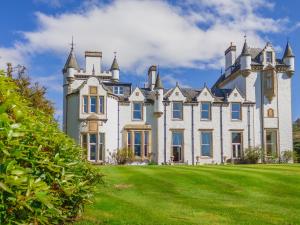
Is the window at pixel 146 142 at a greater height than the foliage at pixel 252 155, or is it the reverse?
the window at pixel 146 142

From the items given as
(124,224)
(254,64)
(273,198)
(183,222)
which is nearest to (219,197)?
(273,198)

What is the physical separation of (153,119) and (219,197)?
29.5 metres

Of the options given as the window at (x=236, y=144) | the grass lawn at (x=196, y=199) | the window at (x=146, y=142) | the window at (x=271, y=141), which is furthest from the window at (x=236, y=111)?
the grass lawn at (x=196, y=199)

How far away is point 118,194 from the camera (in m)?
19.2

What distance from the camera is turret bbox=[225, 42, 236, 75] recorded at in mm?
55906

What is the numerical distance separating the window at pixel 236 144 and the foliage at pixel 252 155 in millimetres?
1106

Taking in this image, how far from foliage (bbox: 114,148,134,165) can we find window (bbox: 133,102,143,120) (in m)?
4.02

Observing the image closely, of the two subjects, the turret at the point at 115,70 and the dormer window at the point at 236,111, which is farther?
the turret at the point at 115,70

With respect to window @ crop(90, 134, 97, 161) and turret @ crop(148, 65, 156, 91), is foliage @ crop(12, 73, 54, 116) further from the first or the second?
turret @ crop(148, 65, 156, 91)

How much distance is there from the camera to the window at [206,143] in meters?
48.9

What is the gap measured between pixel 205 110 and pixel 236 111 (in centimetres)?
379

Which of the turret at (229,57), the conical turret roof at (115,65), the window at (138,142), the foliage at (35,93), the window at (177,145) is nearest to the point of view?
the foliage at (35,93)

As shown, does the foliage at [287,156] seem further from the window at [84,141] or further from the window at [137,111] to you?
the window at [84,141]

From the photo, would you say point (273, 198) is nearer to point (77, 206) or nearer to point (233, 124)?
point (77, 206)
